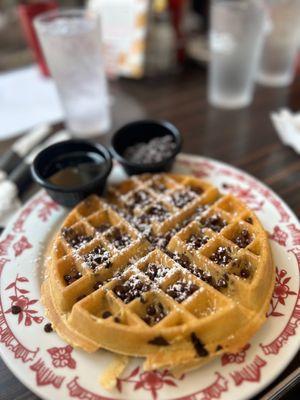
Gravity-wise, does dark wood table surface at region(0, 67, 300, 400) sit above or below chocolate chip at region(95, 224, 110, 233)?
below

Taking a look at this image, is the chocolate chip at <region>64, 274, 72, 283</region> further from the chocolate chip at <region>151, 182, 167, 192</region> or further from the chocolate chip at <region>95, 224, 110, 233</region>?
the chocolate chip at <region>151, 182, 167, 192</region>

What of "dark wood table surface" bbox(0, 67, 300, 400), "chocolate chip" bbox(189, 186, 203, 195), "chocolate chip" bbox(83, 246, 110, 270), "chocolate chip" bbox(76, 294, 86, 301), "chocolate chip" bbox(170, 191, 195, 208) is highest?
"chocolate chip" bbox(83, 246, 110, 270)

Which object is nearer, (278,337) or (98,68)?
(278,337)

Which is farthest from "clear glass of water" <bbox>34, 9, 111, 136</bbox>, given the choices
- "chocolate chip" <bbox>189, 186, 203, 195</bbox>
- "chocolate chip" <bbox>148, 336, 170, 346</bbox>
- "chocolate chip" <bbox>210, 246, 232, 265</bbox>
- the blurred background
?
"chocolate chip" <bbox>148, 336, 170, 346</bbox>

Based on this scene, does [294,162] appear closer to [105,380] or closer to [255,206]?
[255,206]

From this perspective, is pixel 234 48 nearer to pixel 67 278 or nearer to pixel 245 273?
pixel 245 273

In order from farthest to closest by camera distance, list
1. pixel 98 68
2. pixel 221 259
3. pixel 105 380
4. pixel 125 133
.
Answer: pixel 98 68
pixel 125 133
pixel 221 259
pixel 105 380

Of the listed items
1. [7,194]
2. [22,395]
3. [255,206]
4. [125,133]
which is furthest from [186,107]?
[22,395]
